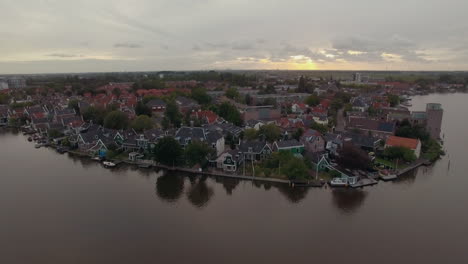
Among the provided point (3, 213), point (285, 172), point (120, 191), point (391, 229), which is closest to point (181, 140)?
point (120, 191)

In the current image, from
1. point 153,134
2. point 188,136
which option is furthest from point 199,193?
point 153,134

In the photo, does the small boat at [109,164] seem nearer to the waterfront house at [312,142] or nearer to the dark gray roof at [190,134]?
the dark gray roof at [190,134]

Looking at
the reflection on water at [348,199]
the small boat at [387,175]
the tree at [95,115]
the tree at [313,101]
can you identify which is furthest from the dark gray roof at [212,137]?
the tree at [313,101]

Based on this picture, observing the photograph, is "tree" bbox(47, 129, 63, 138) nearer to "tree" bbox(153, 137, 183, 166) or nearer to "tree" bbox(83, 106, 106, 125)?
"tree" bbox(83, 106, 106, 125)

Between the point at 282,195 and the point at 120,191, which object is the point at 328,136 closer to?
the point at 282,195

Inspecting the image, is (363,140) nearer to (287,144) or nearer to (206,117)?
(287,144)

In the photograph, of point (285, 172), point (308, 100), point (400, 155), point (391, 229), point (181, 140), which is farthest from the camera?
point (308, 100)
